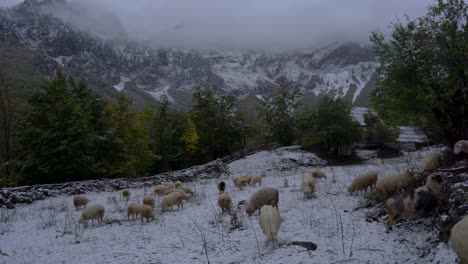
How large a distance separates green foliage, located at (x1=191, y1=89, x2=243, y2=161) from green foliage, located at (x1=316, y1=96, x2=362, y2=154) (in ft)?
41.7

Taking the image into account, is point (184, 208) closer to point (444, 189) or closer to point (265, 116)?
point (444, 189)

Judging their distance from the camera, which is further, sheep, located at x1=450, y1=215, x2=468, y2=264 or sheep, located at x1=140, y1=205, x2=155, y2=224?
sheep, located at x1=140, y1=205, x2=155, y2=224

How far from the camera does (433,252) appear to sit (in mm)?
5723

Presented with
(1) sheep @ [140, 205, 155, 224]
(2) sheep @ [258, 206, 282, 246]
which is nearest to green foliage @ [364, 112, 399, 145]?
(1) sheep @ [140, 205, 155, 224]

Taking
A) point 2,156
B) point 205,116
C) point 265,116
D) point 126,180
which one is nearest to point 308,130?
point 265,116

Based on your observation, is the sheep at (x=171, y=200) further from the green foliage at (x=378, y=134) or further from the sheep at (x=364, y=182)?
the green foliage at (x=378, y=134)

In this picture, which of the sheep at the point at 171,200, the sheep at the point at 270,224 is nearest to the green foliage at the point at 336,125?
the sheep at the point at 171,200

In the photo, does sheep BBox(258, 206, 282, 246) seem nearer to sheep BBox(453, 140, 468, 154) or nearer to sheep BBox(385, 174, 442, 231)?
sheep BBox(385, 174, 442, 231)

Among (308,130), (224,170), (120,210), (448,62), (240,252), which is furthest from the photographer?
(308,130)

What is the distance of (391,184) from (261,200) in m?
3.71

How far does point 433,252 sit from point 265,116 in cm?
4944

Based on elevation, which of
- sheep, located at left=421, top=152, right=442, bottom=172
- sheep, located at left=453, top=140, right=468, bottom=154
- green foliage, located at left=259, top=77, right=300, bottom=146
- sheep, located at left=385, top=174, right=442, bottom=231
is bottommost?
sheep, located at left=385, top=174, right=442, bottom=231

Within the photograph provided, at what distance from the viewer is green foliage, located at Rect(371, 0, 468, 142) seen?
1436 centimetres

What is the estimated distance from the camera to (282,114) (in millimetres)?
53031
